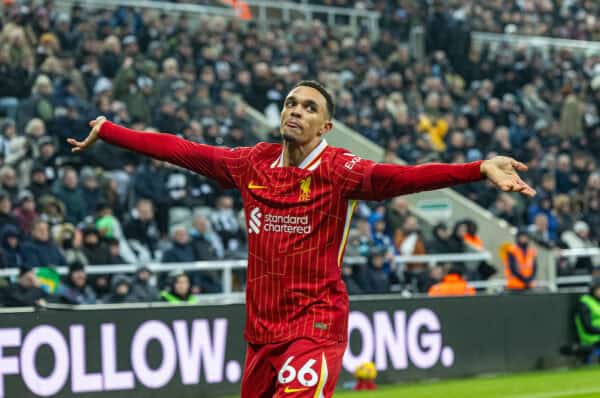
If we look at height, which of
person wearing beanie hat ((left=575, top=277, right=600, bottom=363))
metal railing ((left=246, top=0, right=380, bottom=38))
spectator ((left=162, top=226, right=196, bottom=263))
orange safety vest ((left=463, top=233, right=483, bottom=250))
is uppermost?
metal railing ((left=246, top=0, right=380, bottom=38))

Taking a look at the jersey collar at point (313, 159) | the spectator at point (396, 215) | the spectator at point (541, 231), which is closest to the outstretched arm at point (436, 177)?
the jersey collar at point (313, 159)

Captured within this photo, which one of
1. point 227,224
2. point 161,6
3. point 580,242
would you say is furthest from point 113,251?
point 580,242

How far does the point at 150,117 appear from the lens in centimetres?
1972

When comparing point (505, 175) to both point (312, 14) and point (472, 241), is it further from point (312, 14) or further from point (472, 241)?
point (312, 14)

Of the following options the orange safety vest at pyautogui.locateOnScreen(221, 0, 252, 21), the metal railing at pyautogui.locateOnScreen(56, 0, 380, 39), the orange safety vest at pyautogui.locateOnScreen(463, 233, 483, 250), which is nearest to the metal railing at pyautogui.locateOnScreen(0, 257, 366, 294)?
the orange safety vest at pyautogui.locateOnScreen(463, 233, 483, 250)

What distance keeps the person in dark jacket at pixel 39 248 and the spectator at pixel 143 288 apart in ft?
3.24

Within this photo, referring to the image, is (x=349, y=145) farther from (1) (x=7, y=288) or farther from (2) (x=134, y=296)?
(1) (x=7, y=288)

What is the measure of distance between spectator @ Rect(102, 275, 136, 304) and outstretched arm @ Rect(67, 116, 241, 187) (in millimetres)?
8091

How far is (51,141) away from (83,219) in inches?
55.6

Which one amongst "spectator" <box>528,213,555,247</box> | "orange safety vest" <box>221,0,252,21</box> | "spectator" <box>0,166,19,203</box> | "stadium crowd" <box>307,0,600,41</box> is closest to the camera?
"spectator" <box>0,166,19,203</box>

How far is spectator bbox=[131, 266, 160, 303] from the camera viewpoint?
15.0 metres

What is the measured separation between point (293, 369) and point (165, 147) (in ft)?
4.63

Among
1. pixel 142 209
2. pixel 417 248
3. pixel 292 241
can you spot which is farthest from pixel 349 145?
pixel 292 241

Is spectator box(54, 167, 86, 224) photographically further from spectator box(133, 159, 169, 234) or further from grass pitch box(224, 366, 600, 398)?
grass pitch box(224, 366, 600, 398)
